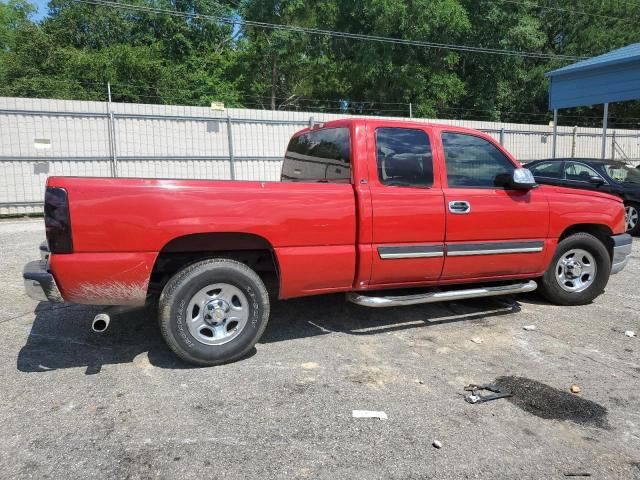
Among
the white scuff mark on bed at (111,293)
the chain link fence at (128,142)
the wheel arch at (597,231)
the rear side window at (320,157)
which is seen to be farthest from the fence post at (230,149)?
the white scuff mark on bed at (111,293)

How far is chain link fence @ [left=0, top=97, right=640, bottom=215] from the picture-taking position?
40.6ft

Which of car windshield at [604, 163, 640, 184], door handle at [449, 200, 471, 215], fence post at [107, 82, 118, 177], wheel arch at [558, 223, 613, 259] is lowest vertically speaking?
wheel arch at [558, 223, 613, 259]

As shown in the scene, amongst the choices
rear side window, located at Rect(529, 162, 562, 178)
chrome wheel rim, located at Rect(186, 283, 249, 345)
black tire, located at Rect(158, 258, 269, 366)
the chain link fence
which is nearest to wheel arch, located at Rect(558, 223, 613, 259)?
black tire, located at Rect(158, 258, 269, 366)

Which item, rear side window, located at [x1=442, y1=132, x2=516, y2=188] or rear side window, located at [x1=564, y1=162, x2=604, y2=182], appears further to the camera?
rear side window, located at [x1=564, y1=162, x2=604, y2=182]

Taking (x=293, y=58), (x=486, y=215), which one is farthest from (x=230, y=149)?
(x=293, y=58)

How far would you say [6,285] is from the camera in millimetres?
6383

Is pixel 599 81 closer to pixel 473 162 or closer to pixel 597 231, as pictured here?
pixel 597 231

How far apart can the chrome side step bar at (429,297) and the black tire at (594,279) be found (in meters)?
0.40

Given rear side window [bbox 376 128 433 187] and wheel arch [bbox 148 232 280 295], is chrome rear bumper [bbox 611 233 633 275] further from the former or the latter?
wheel arch [bbox 148 232 280 295]

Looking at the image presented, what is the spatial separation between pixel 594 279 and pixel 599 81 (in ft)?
45.3

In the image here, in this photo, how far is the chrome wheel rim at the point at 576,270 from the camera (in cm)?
577

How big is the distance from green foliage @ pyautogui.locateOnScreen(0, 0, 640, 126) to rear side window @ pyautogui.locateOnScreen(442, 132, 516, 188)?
20485 mm

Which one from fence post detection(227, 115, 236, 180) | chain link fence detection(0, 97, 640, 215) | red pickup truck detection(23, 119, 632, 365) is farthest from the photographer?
fence post detection(227, 115, 236, 180)

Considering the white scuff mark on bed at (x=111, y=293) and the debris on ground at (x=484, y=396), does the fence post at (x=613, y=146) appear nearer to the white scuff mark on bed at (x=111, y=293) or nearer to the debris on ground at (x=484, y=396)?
the debris on ground at (x=484, y=396)
